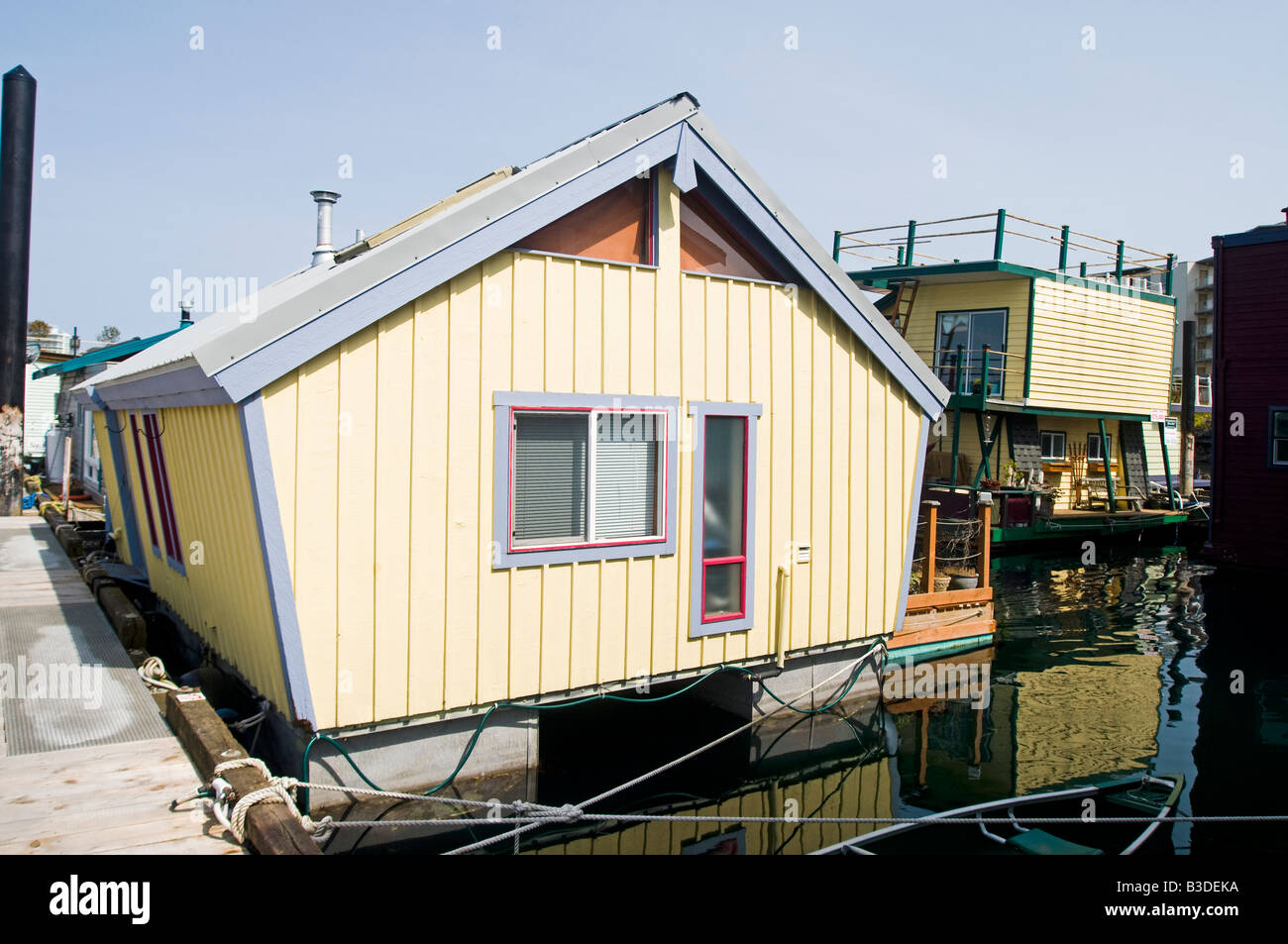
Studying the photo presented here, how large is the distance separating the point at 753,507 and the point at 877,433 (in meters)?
1.84

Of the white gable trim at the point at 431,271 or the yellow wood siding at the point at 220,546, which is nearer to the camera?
the white gable trim at the point at 431,271

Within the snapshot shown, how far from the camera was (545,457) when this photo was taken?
7.81 metres

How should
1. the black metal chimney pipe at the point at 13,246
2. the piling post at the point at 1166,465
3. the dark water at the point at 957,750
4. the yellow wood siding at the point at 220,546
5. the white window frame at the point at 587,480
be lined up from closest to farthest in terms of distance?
1. the yellow wood siding at the point at 220,546
2. the white window frame at the point at 587,480
3. the dark water at the point at 957,750
4. the black metal chimney pipe at the point at 13,246
5. the piling post at the point at 1166,465

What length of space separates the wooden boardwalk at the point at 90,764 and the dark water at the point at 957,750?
161 centimetres

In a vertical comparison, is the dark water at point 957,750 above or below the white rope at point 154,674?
below

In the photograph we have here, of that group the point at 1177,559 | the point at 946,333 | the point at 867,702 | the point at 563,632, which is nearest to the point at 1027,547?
the point at 1177,559

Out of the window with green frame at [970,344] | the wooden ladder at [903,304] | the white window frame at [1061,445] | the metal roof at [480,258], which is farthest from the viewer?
the white window frame at [1061,445]

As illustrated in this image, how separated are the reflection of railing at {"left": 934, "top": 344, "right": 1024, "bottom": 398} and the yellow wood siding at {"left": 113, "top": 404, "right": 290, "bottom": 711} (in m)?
20.5

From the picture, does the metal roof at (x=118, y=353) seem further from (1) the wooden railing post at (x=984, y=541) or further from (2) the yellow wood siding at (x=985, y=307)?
(2) the yellow wood siding at (x=985, y=307)

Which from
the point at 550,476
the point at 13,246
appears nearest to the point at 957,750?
the point at 550,476

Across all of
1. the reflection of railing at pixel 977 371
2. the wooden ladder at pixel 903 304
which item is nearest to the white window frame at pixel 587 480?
the reflection of railing at pixel 977 371

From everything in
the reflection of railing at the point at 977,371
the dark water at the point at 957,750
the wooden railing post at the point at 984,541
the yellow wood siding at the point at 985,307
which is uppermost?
the yellow wood siding at the point at 985,307

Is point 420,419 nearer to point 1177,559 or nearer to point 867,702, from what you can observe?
point 867,702

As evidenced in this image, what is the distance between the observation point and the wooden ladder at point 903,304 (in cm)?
2733
